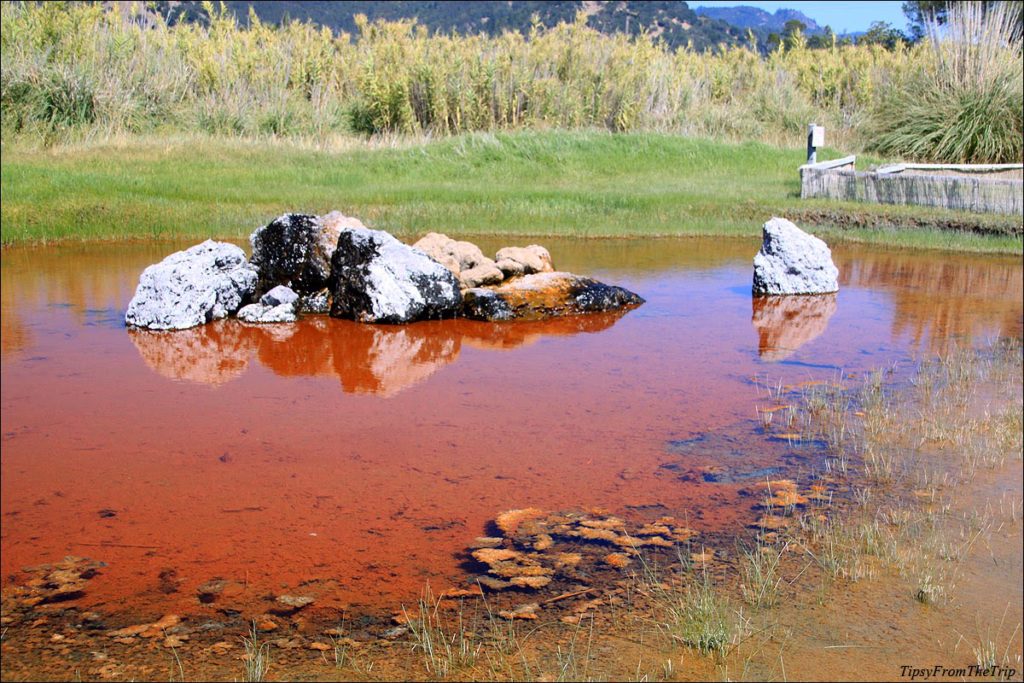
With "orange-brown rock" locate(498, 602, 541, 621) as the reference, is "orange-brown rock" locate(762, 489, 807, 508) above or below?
above

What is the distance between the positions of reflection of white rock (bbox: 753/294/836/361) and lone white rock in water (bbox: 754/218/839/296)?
0.36 ft

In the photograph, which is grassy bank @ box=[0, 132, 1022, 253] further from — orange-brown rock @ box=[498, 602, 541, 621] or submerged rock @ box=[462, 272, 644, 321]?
orange-brown rock @ box=[498, 602, 541, 621]

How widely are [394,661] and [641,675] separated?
76 cm

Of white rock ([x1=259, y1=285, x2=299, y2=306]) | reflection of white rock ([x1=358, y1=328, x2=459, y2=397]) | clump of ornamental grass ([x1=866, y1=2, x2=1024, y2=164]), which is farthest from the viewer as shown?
clump of ornamental grass ([x1=866, y1=2, x2=1024, y2=164])

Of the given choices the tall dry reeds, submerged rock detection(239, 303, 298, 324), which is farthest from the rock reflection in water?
the tall dry reeds

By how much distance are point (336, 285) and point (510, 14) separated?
271 feet

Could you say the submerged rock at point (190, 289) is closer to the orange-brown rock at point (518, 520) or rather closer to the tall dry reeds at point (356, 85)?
the orange-brown rock at point (518, 520)

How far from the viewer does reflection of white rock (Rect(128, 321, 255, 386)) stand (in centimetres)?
656

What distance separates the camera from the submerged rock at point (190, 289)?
7691 millimetres

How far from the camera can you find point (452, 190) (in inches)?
Answer: 554

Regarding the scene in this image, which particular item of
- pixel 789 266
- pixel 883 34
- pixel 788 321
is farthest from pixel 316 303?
pixel 883 34

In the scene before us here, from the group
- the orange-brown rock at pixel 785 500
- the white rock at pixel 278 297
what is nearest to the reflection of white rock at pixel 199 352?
the white rock at pixel 278 297

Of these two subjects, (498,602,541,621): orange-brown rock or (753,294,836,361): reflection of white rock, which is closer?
(498,602,541,621): orange-brown rock

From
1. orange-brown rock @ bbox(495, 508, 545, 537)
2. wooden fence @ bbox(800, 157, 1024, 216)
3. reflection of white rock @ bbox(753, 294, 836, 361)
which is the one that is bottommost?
orange-brown rock @ bbox(495, 508, 545, 537)
